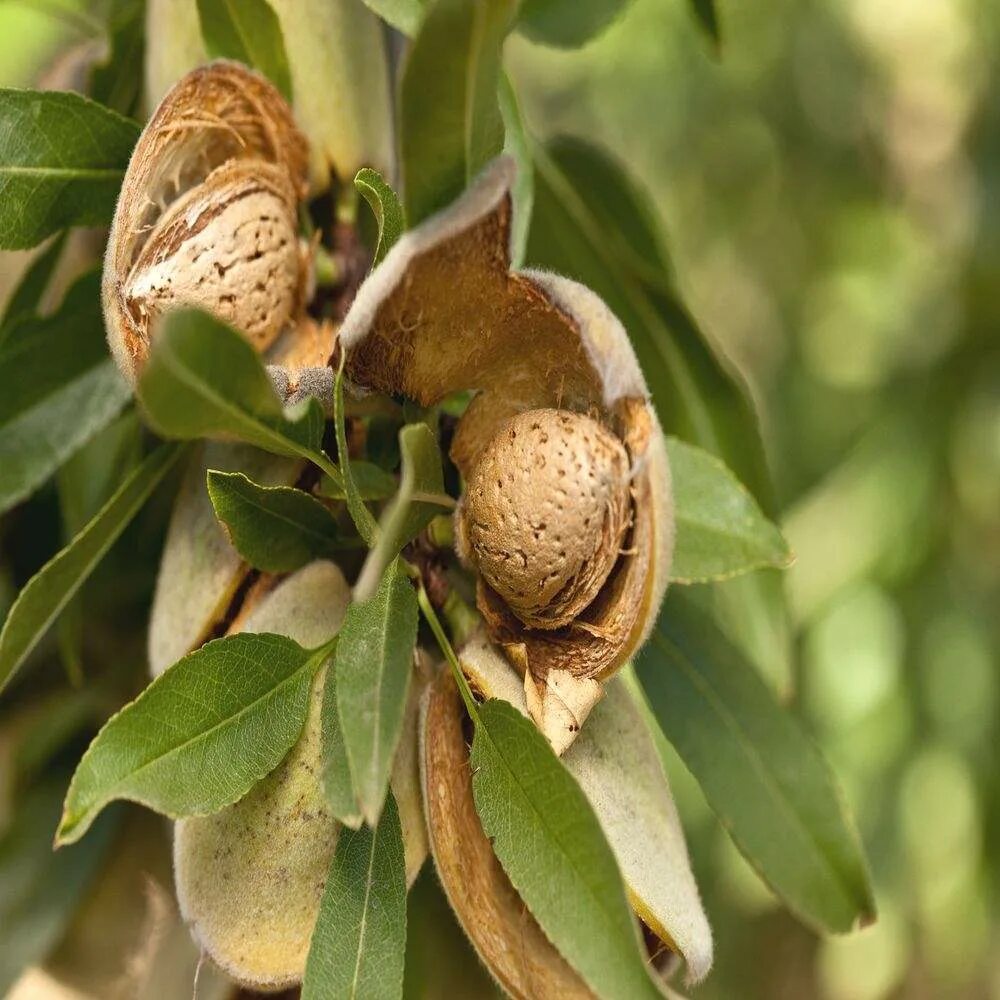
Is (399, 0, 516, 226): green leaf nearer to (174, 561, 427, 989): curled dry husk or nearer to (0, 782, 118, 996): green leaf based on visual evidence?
(174, 561, 427, 989): curled dry husk

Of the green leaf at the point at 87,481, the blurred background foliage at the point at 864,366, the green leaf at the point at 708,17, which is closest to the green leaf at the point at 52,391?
the green leaf at the point at 87,481

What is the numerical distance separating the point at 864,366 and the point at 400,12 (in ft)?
5.00

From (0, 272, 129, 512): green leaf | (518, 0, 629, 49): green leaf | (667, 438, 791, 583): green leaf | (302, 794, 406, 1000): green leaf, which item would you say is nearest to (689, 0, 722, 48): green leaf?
(518, 0, 629, 49): green leaf

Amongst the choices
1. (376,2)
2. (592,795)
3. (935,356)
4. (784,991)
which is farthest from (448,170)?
(784,991)

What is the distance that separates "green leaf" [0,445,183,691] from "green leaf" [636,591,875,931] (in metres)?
0.29

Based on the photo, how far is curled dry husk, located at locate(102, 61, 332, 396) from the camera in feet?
1.65

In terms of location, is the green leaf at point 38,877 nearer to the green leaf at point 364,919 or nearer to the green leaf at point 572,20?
the green leaf at point 364,919

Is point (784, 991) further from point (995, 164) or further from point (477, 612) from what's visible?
point (477, 612)

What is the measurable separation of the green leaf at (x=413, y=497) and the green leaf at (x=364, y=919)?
11 cm

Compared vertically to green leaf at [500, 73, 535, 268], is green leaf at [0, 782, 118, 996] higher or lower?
lower

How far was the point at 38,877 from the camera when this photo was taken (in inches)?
32.3

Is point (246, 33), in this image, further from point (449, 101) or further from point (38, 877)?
point (38, 877)

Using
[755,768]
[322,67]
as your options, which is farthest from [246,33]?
[755,768]

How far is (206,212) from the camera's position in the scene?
1.77 ft
